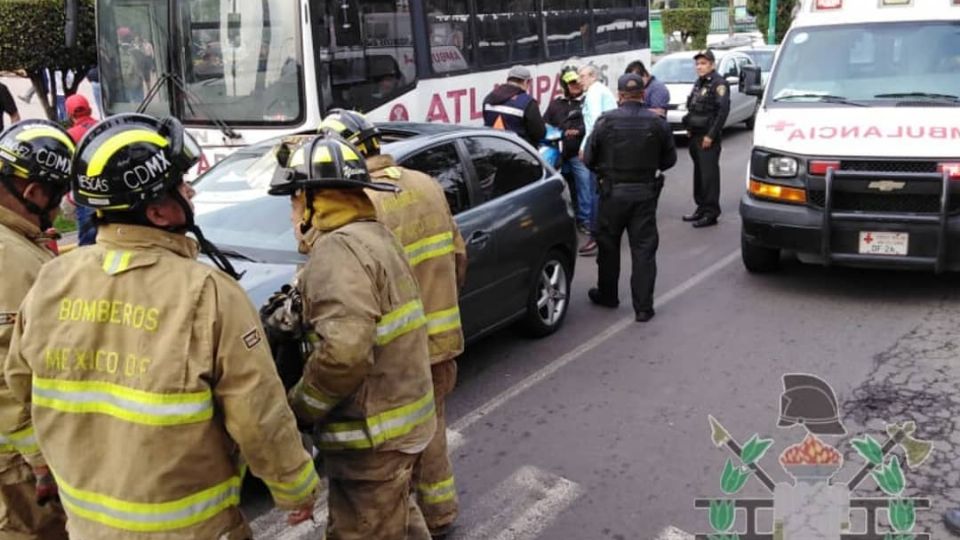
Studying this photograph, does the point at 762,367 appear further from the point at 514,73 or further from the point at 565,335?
the point at 514,73

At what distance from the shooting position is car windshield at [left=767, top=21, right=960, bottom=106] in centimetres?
702

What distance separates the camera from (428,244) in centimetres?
369

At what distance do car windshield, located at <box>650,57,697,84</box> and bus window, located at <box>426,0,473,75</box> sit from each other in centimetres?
676

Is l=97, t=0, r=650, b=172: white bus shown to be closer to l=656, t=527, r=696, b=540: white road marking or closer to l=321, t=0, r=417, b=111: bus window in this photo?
l=321, t=0, r=417, b=111: bus window

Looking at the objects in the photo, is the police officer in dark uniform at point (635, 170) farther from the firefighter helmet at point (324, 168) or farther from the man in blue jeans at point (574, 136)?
the firefighter helmet at point (324, 168)

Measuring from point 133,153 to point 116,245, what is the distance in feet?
0.73

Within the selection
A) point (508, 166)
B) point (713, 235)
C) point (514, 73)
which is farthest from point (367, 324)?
point (713, 235)

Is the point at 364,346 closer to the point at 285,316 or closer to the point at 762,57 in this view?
the point at 285,316

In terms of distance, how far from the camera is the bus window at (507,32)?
1026 cm

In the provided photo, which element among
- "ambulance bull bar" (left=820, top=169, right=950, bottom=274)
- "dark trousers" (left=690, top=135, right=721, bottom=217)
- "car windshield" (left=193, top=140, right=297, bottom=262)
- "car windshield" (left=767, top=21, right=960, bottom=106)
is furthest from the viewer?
"dark trousers" (left=690, top=135, right=721, bottom=217)

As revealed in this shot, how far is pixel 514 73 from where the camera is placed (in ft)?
28.6

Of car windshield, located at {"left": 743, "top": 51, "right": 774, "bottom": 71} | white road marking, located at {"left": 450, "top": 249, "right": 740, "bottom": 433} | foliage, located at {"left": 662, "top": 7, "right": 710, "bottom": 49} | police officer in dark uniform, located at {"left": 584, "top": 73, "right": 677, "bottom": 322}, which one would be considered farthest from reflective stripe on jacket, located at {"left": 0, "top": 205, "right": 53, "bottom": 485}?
foliage, located at {"left": 662, "top": 7, "right": 710, "bottom": 49}

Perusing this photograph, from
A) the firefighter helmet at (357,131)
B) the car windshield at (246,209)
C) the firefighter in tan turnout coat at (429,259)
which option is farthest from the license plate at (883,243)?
the firefighter helmet at (357,131)

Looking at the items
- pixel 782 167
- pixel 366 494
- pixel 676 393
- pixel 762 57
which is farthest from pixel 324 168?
pixel 762 57
